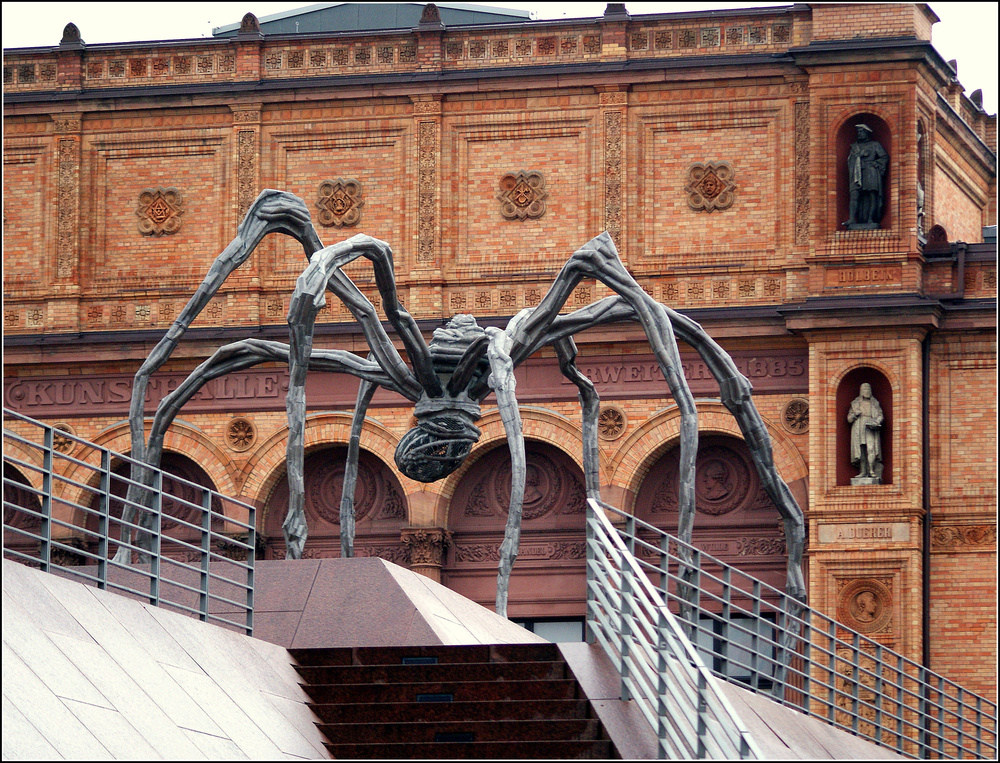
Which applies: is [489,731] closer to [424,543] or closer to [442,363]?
[442,363]

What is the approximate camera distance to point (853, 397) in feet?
93.4

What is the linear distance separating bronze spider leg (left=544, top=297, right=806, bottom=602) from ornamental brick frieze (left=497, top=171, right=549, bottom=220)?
13.3 meters

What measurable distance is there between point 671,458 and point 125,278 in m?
8.63

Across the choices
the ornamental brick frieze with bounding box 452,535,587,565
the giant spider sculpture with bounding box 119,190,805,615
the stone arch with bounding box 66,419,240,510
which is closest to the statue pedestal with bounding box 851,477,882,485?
the ornamental brick frieze with bounding box 452,535,587,565

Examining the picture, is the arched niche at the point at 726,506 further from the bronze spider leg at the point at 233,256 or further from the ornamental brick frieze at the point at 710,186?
the bronze spider leg at the point at 233,256

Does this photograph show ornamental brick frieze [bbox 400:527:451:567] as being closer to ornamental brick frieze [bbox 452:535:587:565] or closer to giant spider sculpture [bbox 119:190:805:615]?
ornamental brick frieze [bbox 452:535:587:565]

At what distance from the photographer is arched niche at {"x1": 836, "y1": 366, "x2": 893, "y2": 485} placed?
2817 cm

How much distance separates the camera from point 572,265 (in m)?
16.4

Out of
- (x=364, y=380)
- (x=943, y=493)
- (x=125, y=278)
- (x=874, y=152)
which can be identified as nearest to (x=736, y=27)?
(x=874, y=152)

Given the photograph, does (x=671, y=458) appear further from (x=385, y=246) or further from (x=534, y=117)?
(x=385, y=246)

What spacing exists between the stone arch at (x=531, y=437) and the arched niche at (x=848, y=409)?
3.24 meters

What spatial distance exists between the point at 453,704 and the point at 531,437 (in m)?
17.4

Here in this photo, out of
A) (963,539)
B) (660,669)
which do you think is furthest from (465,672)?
(963,539)

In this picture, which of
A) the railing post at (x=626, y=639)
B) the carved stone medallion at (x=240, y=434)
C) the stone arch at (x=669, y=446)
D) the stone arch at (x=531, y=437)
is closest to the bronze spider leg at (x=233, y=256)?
the railing post at (x=626, y=639)
